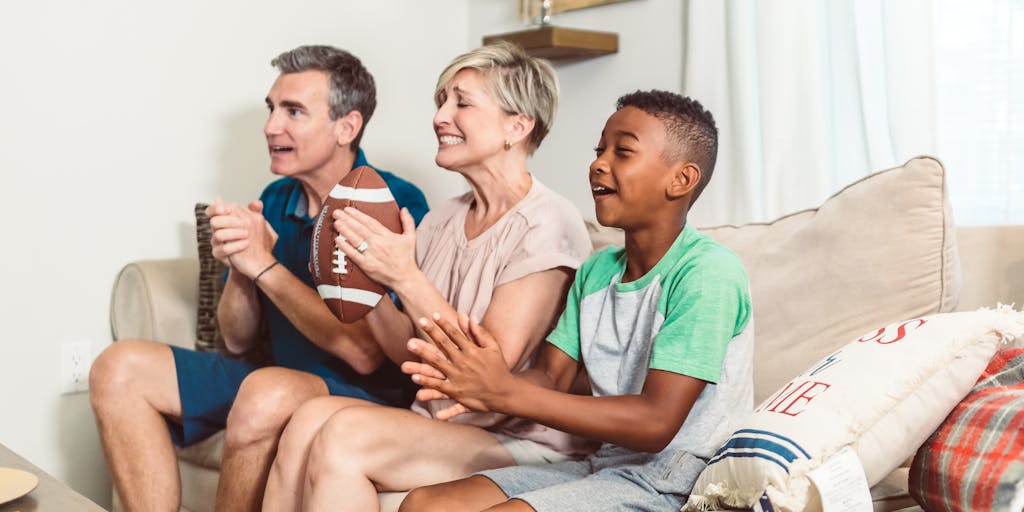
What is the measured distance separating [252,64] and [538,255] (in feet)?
4.47

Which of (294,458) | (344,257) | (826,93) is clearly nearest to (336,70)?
(344,257)

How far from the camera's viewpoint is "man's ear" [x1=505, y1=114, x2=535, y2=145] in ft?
5.85

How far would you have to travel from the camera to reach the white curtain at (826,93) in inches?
76.6

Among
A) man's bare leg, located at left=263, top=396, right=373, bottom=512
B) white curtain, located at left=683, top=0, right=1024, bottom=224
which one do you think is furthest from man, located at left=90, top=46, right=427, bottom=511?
white curtain, located at left=683, top=0, right=1024, bottom=224

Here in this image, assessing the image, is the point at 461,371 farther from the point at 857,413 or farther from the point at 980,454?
the point at 980,454

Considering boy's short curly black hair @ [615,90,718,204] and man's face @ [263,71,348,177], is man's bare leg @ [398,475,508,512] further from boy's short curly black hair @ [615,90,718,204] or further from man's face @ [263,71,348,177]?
man's face @ [263,71,348,177]

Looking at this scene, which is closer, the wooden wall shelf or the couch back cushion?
the couch back cushion

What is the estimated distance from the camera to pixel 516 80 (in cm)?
179

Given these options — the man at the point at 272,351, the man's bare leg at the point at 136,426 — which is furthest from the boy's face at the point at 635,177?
the man's bare leg at the point at 136,426

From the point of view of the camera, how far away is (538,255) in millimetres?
1614

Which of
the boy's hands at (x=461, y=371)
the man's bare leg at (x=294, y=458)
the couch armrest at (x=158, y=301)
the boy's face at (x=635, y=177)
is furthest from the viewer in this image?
the couch armrest at (x=158, y=301)

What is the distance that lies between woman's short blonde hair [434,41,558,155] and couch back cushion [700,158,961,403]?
46cm

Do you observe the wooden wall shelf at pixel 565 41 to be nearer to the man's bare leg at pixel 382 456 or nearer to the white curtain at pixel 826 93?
the white curtain at pixel 826 93

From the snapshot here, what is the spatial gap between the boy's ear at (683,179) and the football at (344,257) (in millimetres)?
459
